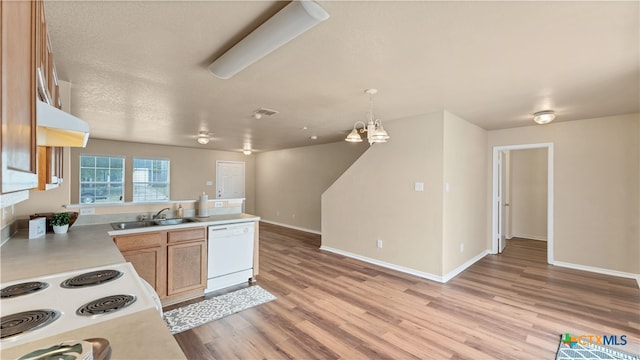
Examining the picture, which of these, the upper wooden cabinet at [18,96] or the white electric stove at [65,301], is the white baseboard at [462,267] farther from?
the upper wooden cabinet at [18,96]

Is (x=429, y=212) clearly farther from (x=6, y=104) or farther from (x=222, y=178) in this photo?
(x=222, y=178)

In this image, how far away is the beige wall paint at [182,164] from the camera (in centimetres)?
658

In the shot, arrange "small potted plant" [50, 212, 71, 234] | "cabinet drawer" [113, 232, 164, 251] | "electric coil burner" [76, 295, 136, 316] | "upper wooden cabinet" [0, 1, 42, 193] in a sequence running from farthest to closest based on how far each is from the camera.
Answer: "cabinet drawer" [113, 232, 164, 251], "small potted plant" [50, 212, 71, 234], "electric coil burner" [76, 295, 136, 316], "upper wooden cabinet" [0, 1, 42, 193]

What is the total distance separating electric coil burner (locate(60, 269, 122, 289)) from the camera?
52.6 inches

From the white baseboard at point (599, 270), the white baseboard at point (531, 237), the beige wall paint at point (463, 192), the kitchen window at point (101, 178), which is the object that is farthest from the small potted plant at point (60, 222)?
the white baseboard at point (531, 237)

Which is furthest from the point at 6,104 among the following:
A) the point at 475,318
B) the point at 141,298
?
the point at 475,318

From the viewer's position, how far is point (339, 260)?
4.66m

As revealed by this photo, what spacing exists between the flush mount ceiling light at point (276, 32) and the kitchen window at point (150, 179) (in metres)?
6.64

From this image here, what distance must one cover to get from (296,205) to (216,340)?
17.7ft

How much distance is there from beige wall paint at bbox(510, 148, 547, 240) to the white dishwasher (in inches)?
251

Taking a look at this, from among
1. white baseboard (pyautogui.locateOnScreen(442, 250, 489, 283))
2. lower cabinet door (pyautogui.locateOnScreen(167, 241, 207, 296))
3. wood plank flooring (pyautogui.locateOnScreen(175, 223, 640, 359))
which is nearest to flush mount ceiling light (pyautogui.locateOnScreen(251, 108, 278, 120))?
lower cabinet door (pyautogui.locateOnScreen(167, 241, 207, 296))

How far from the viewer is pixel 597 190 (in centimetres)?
407

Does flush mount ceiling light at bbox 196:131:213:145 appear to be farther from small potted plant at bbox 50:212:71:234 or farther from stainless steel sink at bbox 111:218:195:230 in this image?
small potted plant at bbox 50:212:71:234

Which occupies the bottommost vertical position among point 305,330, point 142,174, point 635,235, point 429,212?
point 305,330
